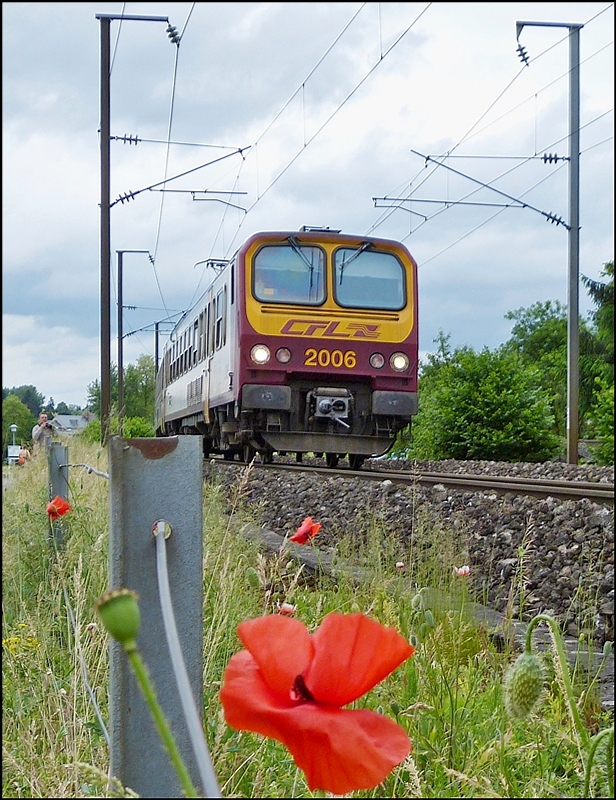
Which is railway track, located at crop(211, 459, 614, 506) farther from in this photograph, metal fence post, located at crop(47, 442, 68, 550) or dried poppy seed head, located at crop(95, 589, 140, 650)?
dried poppy seed head, located at crop(95, 589, 140, 650)

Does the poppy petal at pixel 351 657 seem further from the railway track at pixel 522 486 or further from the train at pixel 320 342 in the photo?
the train at pixel 320 342

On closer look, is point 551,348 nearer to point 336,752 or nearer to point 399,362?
point 399,362

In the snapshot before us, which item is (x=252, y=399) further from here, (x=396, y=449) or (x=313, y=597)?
(x=396, y=449)

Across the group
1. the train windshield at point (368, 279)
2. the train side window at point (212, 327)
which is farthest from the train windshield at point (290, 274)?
the train side window at point (212, 327)

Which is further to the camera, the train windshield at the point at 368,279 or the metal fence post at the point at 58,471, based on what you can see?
the train windshield at the point at 368,279

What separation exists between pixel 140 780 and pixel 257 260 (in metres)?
9.82

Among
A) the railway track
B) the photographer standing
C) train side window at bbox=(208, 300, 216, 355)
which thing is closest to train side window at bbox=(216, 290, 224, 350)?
train side window at bbox=(208, 300, 216, 355)

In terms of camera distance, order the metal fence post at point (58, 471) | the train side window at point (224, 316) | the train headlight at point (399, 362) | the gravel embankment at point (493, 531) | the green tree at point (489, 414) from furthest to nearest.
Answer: the green tree at point (489, 414) < the train side window at point (224, 316) < the train headlight at point (399, 362) < the metal fence post at point (58, 471) < the gravel embankment at point (493, 531)

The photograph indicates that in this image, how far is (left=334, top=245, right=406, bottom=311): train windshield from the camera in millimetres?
11062

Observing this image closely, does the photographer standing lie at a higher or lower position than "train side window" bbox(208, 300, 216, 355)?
lower

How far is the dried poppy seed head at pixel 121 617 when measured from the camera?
0.39 m

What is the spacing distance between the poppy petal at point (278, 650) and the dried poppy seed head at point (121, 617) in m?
0.25

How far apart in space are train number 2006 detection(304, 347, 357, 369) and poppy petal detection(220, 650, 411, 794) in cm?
1007

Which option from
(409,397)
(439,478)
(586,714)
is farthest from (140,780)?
(409,397)
